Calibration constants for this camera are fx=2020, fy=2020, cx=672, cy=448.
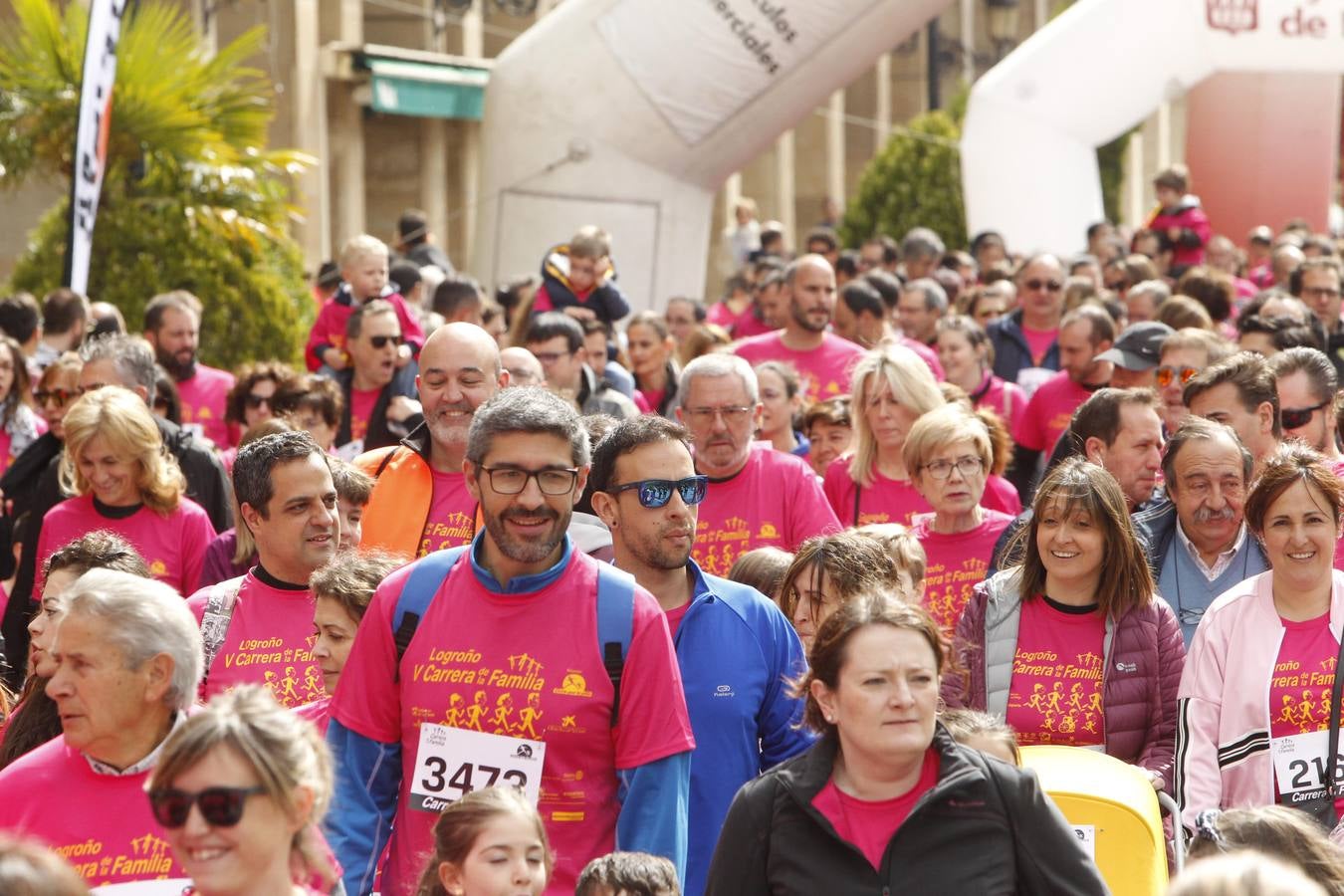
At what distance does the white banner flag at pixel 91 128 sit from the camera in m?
10.4

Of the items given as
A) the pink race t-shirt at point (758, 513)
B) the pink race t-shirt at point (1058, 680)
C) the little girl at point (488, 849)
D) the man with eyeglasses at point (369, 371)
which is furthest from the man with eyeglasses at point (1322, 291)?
the little girl at point (488, 849)

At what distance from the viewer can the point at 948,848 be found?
3664 millimetres

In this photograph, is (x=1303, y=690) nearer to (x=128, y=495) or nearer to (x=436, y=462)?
(x=436, y=462)

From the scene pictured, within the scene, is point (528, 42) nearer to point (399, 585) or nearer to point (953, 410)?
point (953, 410)

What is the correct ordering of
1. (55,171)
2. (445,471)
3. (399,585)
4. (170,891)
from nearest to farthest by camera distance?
(170,891)
(399,585)
(445,471)
(55,171)

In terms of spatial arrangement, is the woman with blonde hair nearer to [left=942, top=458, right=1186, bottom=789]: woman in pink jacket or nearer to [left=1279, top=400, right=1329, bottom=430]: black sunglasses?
[left=942, top=458, right=1186, bottom=789]: woman in pink jacket

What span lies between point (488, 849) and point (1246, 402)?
3.75 metres

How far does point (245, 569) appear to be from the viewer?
21.1ft

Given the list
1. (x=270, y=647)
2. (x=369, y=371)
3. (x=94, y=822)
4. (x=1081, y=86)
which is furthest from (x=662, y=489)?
(x=1081, y=86)

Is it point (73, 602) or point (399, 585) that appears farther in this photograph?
point (399, 585)

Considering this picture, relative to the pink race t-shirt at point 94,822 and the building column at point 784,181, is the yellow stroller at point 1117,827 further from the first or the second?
the building column at point 784,181

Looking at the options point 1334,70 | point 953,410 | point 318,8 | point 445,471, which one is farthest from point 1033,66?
point 445,471

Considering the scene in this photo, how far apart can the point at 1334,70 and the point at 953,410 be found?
48.7 feet

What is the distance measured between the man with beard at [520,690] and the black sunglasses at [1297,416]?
354cm
